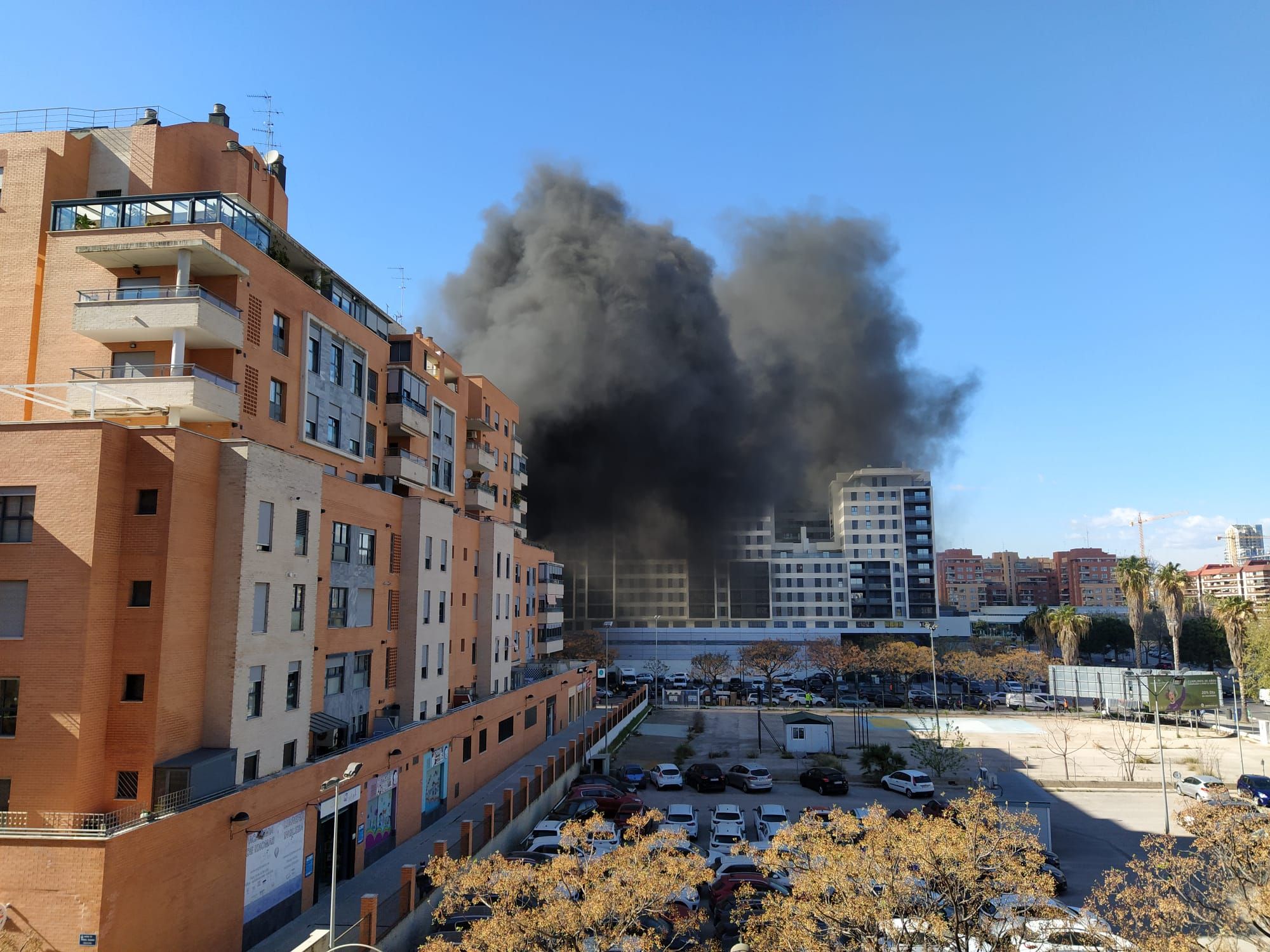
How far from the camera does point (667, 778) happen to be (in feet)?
118

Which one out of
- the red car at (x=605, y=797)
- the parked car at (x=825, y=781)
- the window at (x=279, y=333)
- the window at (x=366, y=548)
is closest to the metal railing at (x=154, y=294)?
the window at (x=279, y=333)

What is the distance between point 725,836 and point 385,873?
1033 cm

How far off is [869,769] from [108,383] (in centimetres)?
3431

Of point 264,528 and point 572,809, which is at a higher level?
point 264,528

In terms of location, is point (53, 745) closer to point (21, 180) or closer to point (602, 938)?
point (602, 938)

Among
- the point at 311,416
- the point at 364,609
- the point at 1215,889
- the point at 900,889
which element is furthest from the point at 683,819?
the point at 311,416

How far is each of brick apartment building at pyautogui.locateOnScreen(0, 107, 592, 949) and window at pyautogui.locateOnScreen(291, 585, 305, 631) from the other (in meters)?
0.07

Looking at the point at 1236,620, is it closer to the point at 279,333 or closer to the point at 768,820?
the point at 768,820

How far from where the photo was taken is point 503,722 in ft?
122

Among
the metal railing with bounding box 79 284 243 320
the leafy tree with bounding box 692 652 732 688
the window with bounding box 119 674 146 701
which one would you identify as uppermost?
the metal railing with bounding box 79 284 243 320

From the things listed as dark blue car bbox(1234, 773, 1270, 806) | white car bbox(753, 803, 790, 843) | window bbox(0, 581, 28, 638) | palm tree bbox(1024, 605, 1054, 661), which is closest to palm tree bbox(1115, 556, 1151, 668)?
palm tree bbox(1024, 605, 1054, 661)

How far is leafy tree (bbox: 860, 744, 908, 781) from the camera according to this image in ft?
124

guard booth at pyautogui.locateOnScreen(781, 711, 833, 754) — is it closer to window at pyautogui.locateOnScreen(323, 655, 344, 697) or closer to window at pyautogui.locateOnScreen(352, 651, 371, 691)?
window at pyautogui.locateOnScreen(352, 651, 371, 691)

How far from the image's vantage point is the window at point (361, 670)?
86.7 feet
